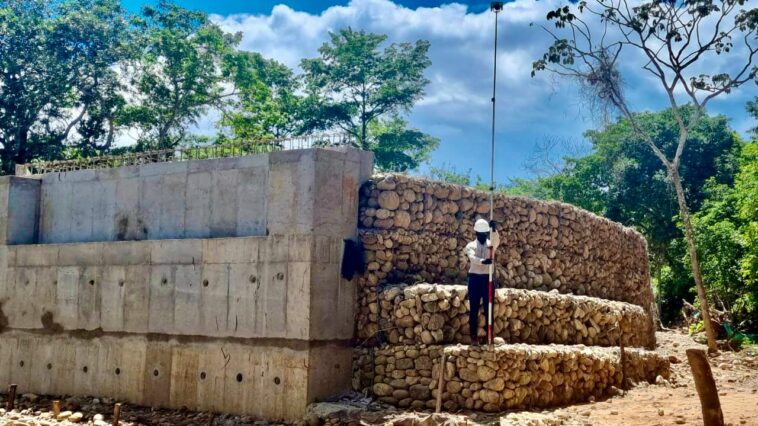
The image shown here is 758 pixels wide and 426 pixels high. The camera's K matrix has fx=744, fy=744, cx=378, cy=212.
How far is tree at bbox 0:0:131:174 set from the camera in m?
26.4

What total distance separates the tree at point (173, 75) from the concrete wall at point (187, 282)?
12590 millimetres

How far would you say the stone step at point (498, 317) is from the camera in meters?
11.6

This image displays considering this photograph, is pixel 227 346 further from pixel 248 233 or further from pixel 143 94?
pixel 143 94

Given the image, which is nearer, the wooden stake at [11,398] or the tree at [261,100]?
the wooden stake at [11,398]

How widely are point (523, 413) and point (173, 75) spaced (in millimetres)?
21220

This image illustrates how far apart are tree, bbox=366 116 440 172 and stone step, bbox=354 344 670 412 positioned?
58.2 feet

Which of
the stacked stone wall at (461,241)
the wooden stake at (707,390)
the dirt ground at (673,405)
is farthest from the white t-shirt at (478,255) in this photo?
the wooden stake at (707,390)

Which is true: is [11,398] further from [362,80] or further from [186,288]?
[362,80]

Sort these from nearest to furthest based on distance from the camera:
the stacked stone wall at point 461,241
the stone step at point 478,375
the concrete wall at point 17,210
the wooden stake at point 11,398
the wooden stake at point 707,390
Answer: the wooden stake at point 707,390
the stone step at point 478,375
the stacked stone wall at point 461,241
the wooden stake at point 11,398
the concrete wall at point 17,210

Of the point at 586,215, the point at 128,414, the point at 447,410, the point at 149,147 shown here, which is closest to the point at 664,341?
the point at 586,215

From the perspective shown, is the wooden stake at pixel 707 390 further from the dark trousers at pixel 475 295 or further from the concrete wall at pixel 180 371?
the concrete wall at pixel 180 371

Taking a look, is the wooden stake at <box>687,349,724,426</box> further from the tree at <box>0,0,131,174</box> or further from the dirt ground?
the tree at <box>0,0,131,174</box>

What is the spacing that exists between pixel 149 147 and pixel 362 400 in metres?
19.0

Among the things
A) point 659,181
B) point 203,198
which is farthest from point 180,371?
point 659,181
